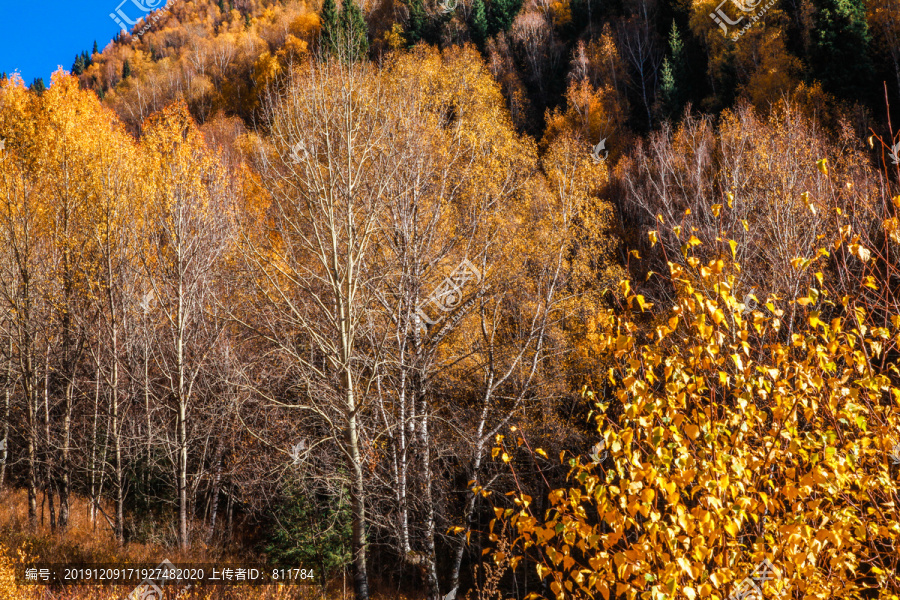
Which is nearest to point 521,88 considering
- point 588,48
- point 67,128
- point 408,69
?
point 588,48

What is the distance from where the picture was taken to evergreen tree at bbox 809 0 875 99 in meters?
21.6

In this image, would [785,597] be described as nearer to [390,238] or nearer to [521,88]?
[390,238]

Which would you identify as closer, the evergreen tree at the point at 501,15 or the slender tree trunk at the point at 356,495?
the slender tree trunk at the point at 356,495

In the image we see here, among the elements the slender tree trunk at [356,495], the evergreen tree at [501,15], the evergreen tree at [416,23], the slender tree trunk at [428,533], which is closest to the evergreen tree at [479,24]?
the evergreen tree at [501,15]

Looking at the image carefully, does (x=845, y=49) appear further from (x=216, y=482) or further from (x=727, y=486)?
(x=216, y=482)

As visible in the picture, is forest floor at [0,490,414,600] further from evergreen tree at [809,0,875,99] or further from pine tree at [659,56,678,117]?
pine tree at [659,56,678,117]

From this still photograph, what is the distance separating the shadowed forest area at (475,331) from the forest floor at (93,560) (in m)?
0.09

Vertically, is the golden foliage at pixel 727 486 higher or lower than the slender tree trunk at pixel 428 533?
higher

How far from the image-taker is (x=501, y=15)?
4091 centimetres

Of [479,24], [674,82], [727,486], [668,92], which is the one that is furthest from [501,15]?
[727,486]

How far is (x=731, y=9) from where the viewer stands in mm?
29422

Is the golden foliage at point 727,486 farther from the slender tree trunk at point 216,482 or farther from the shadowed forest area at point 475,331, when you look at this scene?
the slender tree trunk at point 216,482

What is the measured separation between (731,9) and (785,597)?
36267 mm

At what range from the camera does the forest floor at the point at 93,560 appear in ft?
19.5
